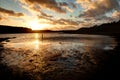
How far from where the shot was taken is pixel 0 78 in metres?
13.5

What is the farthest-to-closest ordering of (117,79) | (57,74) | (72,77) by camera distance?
(57,74)
(72,77)
(117,79)

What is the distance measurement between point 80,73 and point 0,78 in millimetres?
7598

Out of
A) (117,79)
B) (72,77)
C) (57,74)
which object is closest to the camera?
(117,79)

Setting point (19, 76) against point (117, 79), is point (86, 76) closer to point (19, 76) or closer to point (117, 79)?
point (117, 79)

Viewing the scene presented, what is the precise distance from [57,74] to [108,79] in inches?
190

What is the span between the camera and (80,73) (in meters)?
15.5

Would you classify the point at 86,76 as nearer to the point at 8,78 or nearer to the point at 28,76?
the point at 28,76

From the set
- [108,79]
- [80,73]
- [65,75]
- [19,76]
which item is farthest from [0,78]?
[108,79]

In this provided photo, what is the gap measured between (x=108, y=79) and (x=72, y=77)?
3191 mm

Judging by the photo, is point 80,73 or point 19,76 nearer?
point 19,76

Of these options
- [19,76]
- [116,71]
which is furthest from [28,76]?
[116,71]

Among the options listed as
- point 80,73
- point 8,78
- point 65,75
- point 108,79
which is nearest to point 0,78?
point 8,78

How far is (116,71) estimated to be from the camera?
15.8 m

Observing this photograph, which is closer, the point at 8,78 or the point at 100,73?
the point at 8,78
